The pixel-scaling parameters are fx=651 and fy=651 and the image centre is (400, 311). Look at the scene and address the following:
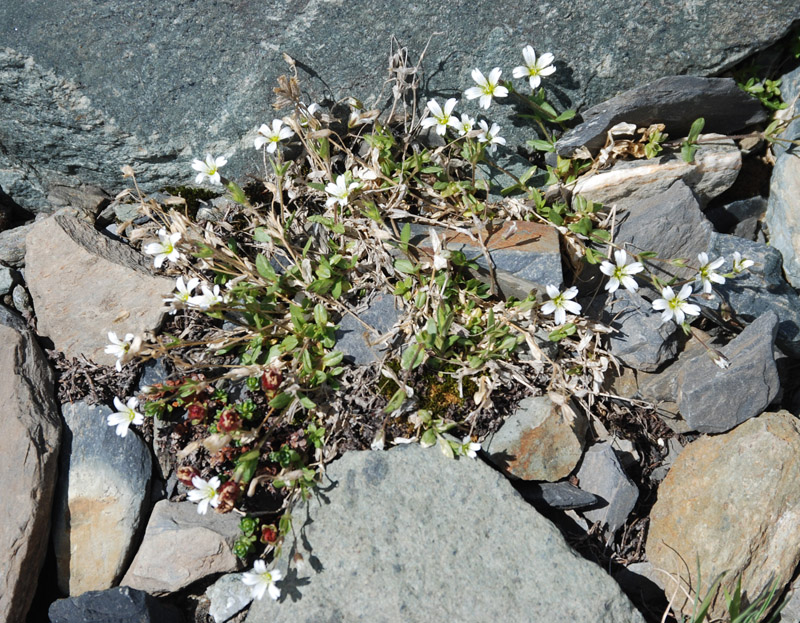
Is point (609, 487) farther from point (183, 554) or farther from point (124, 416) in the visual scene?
point (124, 416)

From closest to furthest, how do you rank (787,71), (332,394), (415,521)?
(415,521) → (332,394) → (787,71)

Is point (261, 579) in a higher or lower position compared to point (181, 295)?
lower

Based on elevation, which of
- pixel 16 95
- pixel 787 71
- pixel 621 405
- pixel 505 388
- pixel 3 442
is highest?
pixel 16 95

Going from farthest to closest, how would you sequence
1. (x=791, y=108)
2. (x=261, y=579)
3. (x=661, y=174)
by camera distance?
(x=791, y=108)
(x=661, y=174)
(x=261, y=579)

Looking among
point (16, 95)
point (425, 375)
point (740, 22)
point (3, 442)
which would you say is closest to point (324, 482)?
point (425, 375)

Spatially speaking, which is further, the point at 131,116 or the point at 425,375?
the point at 131,116

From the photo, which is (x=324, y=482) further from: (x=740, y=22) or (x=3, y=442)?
(x=740, y=22)

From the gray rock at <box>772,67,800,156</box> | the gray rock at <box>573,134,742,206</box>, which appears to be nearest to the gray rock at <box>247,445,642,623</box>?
the gray rock at <box>573,134,742,206</box>

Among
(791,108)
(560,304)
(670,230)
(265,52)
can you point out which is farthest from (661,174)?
(265,52)
